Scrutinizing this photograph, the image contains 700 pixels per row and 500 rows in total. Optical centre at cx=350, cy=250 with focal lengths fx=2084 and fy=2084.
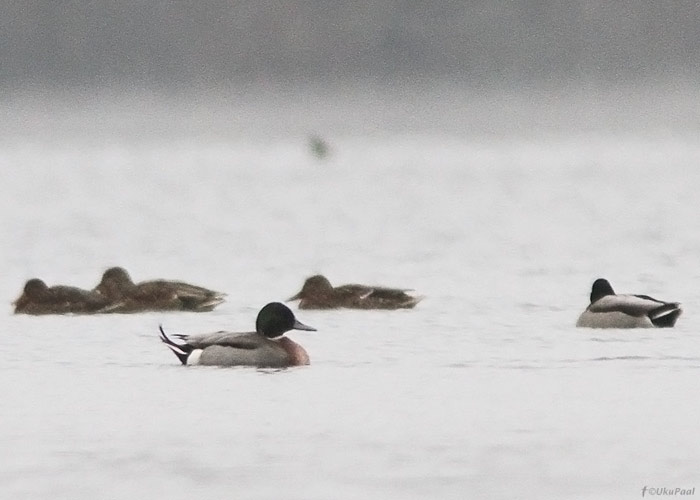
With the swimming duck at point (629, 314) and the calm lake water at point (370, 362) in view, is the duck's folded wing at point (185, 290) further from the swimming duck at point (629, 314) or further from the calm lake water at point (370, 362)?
the swimming duck at point (629, 314)

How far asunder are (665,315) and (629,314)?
24 cm

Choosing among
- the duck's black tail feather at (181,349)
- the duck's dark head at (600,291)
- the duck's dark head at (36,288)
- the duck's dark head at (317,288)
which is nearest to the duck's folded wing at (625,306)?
the duck's dark head at (600,291)

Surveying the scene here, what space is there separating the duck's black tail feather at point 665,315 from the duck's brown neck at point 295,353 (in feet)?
8.53

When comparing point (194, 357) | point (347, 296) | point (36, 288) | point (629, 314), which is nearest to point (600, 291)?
point (629, 314)

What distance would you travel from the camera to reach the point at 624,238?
22.8m

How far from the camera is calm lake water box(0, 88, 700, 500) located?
8.83m

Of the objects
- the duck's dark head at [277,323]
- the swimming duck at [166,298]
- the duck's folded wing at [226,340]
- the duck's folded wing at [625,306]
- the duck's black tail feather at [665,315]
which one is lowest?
the duck's folded wing at [226,340]

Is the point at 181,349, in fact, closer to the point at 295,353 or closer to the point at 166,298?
the point at 295,353

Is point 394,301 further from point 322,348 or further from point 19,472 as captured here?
point 19,472

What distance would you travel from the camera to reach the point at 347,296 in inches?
587

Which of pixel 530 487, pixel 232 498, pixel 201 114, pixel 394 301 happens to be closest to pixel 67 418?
pixel 232 498

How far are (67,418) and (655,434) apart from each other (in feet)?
9.26

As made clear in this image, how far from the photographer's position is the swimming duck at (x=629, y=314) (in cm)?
1333

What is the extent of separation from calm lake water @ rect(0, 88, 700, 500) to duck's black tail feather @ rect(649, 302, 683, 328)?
8cm
